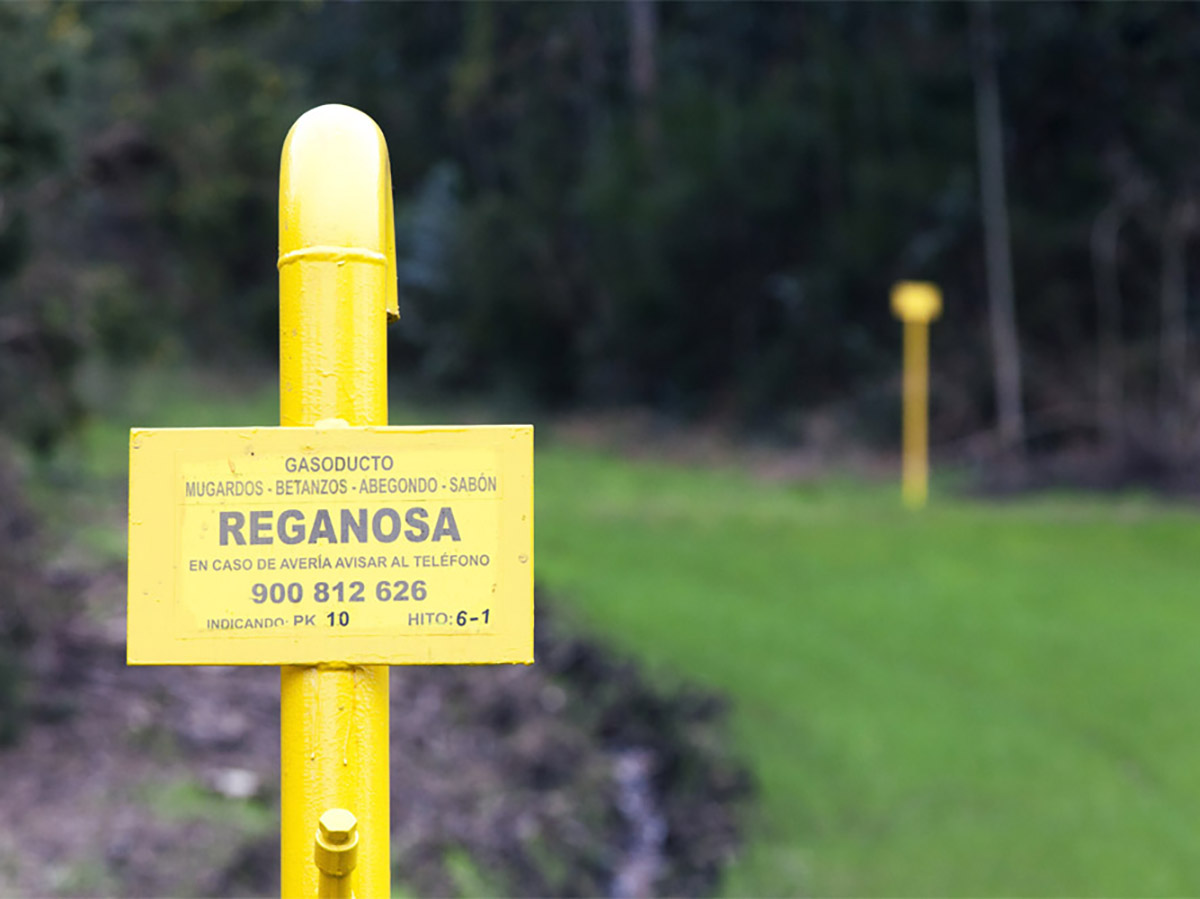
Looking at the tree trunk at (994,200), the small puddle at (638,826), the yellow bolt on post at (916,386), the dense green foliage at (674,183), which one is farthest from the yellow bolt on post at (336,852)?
the tree trunk at (994,200)

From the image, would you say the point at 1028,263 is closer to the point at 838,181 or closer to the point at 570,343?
the point at 838,181

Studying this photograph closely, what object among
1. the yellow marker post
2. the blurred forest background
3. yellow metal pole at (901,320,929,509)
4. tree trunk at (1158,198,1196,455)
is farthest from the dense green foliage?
the yellow marker post

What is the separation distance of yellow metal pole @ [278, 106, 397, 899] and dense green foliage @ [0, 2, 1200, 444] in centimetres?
1274

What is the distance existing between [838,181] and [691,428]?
173 inches

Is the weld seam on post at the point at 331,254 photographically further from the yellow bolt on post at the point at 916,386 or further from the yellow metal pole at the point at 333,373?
the yellow bolt on post at the point at 916,386

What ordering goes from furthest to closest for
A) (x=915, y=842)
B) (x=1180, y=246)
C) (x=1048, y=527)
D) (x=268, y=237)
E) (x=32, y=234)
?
(x=268, y=237)
(x=1180, y=246)
(x=1048, y=527)
(x=32, y=234)
(x=915, y=842)

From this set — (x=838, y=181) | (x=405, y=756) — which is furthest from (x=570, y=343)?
(x=405, y=756)

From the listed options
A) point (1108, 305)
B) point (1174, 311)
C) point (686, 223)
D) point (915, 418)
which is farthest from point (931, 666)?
point (686, 223)

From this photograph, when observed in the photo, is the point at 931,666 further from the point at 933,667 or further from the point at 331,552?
the point at 331,552

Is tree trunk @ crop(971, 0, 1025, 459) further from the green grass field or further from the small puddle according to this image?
the small puddle

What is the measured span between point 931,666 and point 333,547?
30.2 ft

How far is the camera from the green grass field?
7945 mm

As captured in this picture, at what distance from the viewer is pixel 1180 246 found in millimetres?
21109

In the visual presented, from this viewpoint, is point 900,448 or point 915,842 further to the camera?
point 900,448
